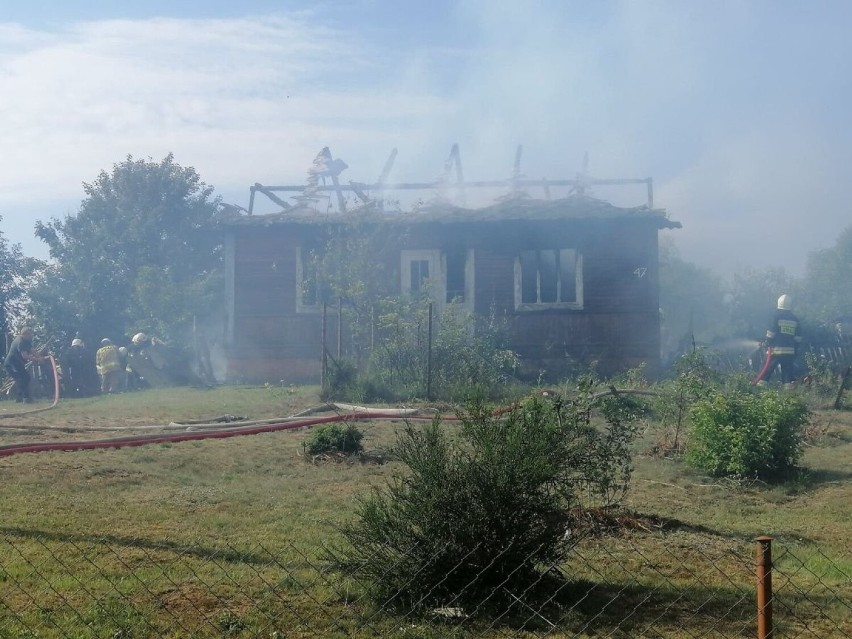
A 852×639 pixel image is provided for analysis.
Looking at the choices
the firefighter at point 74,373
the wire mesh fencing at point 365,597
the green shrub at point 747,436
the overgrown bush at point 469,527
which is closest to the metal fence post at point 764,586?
the wire mesh fencing at point 365,597

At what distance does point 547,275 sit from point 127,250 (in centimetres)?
1899

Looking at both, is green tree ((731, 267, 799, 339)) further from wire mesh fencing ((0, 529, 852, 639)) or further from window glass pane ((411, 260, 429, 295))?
wire mesh fencing ((0, 529, 852, 639))

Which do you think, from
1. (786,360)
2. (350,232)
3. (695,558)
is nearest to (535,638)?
(695,558)

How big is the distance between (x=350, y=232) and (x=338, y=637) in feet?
63.7

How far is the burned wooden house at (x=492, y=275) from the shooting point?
23.2m

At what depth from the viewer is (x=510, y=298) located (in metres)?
23.8

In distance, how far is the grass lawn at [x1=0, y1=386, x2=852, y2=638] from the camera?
549 centimetres

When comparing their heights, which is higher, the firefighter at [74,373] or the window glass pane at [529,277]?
the window glass pane at [529,277]

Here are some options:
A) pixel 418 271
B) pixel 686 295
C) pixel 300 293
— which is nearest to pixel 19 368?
pixel 300 293

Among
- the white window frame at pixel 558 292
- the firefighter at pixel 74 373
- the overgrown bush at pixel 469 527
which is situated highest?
the white window frame at pixel 558 292

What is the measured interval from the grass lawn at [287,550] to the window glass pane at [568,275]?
12253 mm

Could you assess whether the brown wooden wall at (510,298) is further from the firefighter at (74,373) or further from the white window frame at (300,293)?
the firefighter at (74,373)

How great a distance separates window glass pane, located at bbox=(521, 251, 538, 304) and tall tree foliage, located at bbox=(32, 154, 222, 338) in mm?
11822

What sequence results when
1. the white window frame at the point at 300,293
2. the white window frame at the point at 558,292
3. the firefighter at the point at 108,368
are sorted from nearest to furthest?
the white window frame at the point at 558,292 < the firefighter at the point at 108,368 < the white window frame at the point at 300,293
